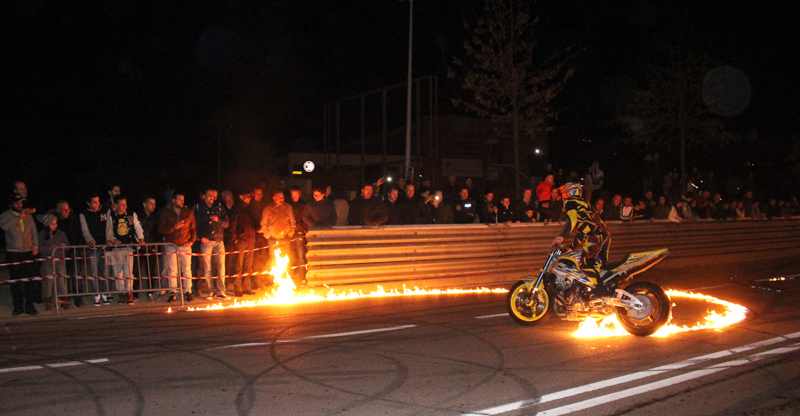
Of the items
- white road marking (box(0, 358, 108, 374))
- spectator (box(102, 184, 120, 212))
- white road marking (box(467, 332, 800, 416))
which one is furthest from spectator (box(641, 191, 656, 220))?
white road marking (box(0, 358, 108, 374))

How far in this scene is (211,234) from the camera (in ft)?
Result: 40.4

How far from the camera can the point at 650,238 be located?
17969 mm

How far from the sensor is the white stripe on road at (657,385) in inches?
212

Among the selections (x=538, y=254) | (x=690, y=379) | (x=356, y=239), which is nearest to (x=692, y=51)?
(x=538, y=254)

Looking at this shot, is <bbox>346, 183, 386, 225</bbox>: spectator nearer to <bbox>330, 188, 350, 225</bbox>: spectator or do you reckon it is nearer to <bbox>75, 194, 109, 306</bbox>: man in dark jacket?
<bbox>330, 188, 350, 225</bbox>: spectator

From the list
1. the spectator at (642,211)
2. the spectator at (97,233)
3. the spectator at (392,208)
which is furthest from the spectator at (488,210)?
the spectator at (97,233)

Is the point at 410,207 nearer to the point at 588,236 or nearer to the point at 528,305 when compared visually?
the point at 528,305

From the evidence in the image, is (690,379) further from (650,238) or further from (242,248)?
(650,238)

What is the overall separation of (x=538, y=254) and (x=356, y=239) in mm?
5064

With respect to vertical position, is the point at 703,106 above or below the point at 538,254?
above

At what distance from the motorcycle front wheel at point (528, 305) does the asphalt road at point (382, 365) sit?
0.18 m

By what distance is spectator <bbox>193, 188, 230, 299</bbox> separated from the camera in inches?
485

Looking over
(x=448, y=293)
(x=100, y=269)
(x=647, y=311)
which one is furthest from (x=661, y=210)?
(x=100, y=269)

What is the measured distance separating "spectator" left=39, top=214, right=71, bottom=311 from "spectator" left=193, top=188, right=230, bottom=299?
7.55ft
